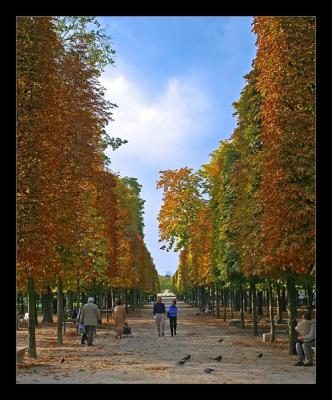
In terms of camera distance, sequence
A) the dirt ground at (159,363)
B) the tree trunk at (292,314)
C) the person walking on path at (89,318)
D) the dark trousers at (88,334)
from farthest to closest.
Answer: the dark trousers at (88,334) → the person walking on path at (89,318) → the tree trunk at (292,314) → the dirt ground at (159,363)

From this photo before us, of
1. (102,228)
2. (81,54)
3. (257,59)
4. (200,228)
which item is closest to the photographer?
(257,59)

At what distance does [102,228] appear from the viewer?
36125 millimetres

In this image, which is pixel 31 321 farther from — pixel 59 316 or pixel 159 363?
pixel 59 316

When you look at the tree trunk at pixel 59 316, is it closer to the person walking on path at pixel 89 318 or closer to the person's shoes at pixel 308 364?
the person walking on path at pixel 89 318

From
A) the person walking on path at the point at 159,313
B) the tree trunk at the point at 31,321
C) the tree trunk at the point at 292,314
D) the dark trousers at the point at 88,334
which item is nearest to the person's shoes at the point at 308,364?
the tree trunk at the point at 292,314

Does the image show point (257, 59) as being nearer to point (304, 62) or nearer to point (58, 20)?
point (304, 62)

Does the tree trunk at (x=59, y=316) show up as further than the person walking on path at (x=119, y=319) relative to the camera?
No

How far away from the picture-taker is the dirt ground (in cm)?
1648

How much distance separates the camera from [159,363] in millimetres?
20391

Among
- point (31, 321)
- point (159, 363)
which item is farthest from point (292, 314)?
point (31, 321)

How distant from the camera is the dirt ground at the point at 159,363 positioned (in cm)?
1648
